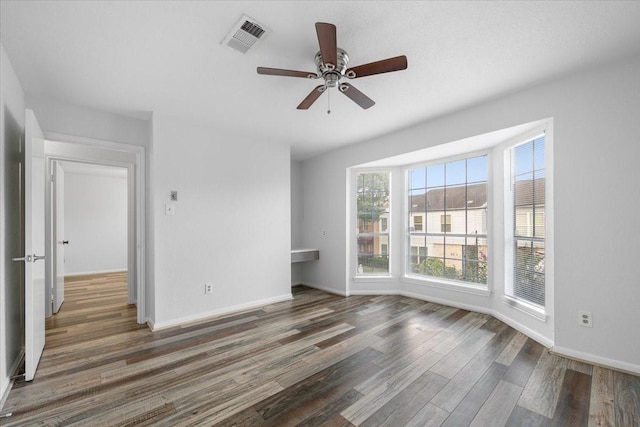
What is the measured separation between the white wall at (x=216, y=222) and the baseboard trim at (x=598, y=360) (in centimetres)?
329

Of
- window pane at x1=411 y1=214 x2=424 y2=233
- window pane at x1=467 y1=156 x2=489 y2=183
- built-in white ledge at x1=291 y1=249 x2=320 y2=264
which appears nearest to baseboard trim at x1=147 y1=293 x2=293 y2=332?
built-in white ledge at x1=291 y1=249 x2=320 y2=264

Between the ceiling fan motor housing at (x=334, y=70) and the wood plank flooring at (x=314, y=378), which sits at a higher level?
the ceiling fan motor housing at (x=334, y=70)

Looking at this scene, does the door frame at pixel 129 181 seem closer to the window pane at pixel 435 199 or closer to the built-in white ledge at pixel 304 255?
the built-in white ledge at pixel 304 255

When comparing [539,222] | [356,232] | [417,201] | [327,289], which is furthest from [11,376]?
[539,222]

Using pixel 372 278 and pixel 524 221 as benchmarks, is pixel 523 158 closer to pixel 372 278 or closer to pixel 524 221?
pixel 524 221

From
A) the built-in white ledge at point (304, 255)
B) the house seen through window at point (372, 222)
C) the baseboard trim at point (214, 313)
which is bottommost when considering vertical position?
the baseboard trim at point (214, 313)

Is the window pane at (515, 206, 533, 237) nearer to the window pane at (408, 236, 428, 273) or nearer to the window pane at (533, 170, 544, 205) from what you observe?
the window pane at (533, 170, 544, 205)

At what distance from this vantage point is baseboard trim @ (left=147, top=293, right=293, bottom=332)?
10.6 ft

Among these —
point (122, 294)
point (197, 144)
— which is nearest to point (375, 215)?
point (197, 144)

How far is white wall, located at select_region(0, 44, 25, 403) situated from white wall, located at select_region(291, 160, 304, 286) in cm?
369

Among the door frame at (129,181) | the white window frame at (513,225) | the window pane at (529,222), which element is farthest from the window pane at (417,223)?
the door frame at (129,181)

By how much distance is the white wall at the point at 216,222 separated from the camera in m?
3.29

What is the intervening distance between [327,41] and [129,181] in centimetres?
413

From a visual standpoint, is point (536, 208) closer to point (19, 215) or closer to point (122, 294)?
point (19, 215)
